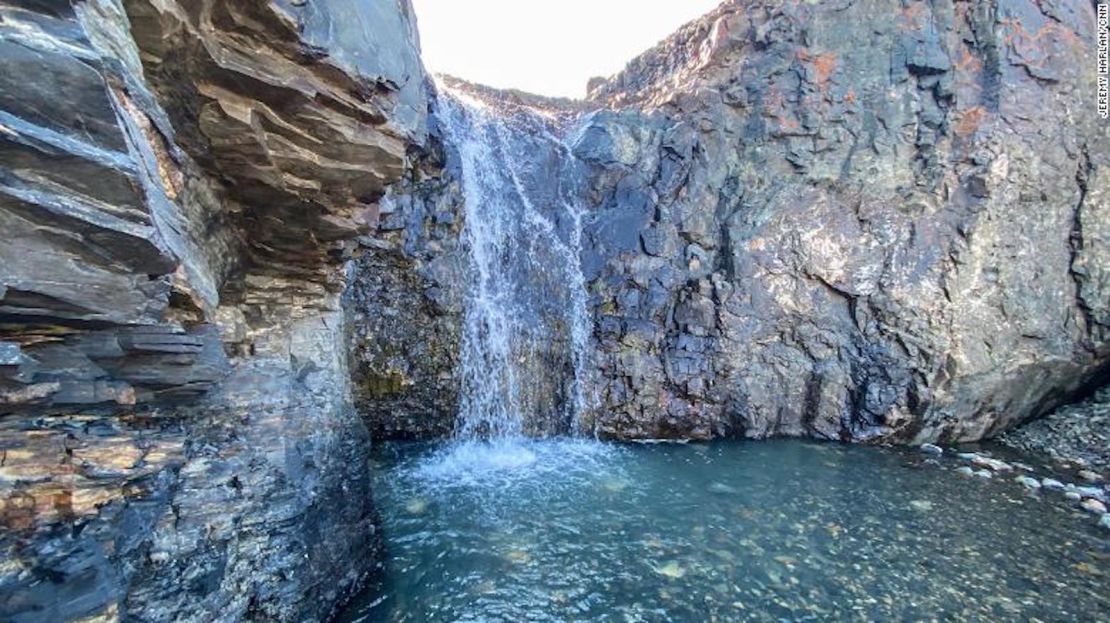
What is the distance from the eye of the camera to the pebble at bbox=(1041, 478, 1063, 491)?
10036 millimetres

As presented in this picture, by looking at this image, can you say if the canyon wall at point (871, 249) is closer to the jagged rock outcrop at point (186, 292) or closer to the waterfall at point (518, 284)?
the waterfall at point (518, 284)

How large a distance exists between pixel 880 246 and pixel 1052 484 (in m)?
5.94

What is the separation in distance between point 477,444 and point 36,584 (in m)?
8.76

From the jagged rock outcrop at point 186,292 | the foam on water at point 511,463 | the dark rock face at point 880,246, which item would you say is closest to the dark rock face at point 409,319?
the foam on water at point 511,463

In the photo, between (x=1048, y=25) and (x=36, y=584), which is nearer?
(x=36, y=584)

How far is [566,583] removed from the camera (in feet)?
21.5

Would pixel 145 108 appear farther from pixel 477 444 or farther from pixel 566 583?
pixel 477 444

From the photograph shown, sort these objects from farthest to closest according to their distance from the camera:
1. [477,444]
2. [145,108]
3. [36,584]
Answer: [477,444], [145,108], [36,584]

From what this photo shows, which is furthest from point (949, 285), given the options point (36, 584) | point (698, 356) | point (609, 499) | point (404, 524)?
point (36, 584)

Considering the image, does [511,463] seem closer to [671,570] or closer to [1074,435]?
[671,570]

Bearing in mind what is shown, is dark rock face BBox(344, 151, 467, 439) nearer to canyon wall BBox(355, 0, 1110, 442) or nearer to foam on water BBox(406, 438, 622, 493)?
canyon wall BBox(355, 0, 1110, 442)

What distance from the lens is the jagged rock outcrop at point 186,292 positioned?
302cm

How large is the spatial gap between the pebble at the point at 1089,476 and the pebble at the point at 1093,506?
1643 mm

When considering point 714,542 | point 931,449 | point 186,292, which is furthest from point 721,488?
point 186,292
